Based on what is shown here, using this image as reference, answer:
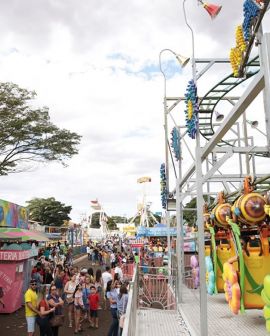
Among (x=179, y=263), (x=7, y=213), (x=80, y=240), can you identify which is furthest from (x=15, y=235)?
(x=80, y=240)

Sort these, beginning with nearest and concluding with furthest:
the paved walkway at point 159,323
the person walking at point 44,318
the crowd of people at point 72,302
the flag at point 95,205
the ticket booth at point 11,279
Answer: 1. the paved walkway at point 159,323
2. the person walking at point 44,318
3. the crowd of people at point 72,302
4. the ticket booth at point 11,279
5. the flag at point 95,205

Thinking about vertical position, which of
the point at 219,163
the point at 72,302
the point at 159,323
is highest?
the point at 219,163

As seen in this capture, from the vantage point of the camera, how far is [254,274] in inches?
283

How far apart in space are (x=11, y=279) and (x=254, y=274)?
870 cm

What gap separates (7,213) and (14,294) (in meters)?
6.69

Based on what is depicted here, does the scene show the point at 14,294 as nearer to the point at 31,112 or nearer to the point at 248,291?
the point at 248,291

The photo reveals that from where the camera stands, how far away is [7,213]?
19.1 metres

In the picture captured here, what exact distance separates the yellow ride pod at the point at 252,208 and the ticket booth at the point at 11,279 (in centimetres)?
892

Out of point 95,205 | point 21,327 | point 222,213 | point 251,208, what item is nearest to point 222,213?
point 222,213

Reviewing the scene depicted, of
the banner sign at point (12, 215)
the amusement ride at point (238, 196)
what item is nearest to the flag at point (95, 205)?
the banner sign at point (12, 215)

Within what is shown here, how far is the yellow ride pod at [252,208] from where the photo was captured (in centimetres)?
661

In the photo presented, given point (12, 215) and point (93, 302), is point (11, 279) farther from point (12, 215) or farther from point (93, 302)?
point (12, 215)

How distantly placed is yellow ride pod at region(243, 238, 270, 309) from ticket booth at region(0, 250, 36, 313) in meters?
8.42

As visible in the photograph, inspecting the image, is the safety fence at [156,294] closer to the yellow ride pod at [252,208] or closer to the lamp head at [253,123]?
the yellow ride pod at [252,208]
